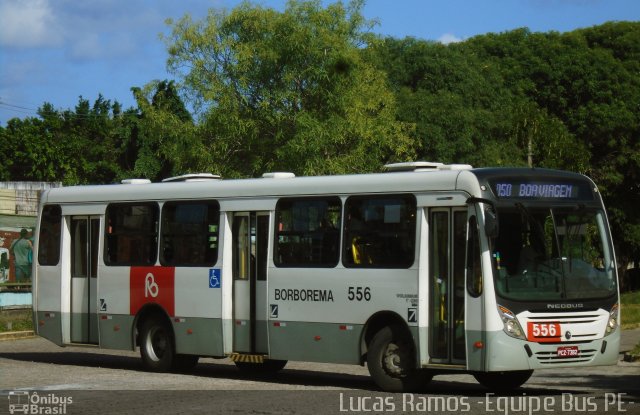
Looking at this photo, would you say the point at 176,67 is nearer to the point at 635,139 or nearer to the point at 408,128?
the point at 408,128

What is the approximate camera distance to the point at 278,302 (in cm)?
1709

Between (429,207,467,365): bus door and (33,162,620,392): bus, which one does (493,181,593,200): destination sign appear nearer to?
(33,162,620,392): bus

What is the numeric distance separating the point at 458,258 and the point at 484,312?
864mm

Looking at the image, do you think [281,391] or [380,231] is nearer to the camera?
[281,391]

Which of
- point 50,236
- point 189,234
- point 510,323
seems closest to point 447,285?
point 510,323

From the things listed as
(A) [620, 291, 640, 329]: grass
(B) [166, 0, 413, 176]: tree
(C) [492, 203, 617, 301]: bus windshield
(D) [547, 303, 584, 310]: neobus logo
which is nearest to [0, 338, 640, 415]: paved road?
(D) [547, 303, 584, 310]: neobus logo

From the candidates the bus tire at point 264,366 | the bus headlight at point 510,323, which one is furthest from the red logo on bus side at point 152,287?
the bus headlight at point 510,323

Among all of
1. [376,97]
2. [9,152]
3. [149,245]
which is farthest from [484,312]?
[9,152]

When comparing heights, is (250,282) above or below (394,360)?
above

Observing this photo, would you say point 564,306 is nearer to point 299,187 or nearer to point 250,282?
point 299,187

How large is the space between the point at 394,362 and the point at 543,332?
2.04m

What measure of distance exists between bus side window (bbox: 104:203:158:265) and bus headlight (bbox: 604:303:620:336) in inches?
293

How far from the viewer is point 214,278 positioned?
59.3 ft

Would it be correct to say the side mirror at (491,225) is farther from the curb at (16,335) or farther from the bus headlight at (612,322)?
the curb at (16,335)
